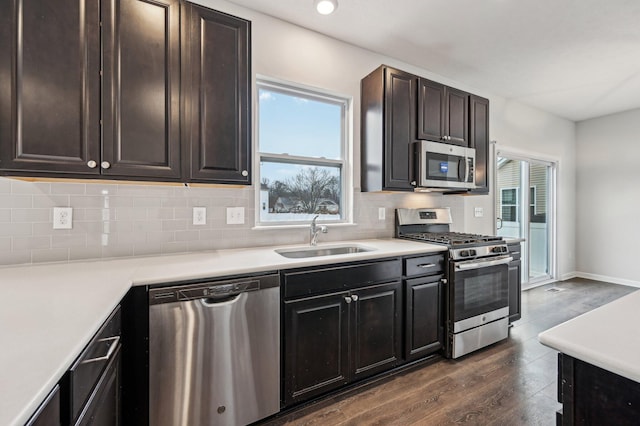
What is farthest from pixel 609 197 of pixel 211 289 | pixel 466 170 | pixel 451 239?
pixel 211 289

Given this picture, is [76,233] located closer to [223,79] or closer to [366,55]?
[223,79]

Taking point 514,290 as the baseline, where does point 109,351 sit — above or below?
above

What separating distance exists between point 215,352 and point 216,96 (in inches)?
59.1

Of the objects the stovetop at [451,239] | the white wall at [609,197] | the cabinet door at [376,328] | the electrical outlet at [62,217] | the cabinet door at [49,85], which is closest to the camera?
the cabinet door at [49,85]

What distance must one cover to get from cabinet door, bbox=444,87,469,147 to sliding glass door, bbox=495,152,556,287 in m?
1.41

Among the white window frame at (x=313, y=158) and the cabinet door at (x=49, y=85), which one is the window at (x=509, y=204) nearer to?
the white window frame at (x=313, y=158)

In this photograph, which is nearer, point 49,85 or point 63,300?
point 63,300

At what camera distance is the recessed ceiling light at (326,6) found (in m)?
2.11

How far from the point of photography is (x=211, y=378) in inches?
61.2

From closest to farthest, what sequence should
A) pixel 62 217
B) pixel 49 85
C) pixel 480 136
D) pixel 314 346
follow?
1. pixel 49 85
2. pixel 62 217
3. pixel 314 346
4. pixel 480 136

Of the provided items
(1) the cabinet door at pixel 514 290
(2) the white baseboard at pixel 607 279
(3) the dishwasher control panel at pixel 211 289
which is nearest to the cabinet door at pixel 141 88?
(3) the dishwasher control panel at pixel 211 289

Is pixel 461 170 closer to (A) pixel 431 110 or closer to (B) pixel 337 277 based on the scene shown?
(A) pixel 431 110

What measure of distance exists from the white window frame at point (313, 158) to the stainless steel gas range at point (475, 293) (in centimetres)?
75

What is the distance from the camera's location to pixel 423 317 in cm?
235
